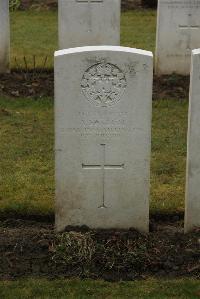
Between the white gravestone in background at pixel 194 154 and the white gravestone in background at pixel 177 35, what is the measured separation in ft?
18.5

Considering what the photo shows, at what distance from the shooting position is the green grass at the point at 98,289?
5.34 meters

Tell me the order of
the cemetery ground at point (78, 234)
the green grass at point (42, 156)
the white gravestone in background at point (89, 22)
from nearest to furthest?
the cemetery ground at point (78, 234), the green grass at point (42, 156), the white gravestone in background at point (89, 22)

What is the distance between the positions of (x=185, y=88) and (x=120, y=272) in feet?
18.4

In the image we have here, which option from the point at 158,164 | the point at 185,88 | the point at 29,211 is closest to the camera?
the point at 29,211

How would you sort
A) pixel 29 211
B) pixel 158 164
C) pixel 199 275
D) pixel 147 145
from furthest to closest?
pixel 158 164, pixel 29 211, pixel 147 145, pixel 199 275

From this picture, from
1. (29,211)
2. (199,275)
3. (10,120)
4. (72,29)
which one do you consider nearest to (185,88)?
(72,29)

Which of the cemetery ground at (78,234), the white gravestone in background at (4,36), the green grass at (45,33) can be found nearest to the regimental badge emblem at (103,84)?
the cemetery ground at (78,234)

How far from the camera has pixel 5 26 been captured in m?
11.1

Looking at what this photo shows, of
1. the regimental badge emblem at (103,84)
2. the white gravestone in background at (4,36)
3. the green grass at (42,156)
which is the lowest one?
the green grass at (42,156)

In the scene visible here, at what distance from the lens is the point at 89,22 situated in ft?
38.1

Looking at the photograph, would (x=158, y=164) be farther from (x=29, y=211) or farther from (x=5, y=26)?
(x=5, y=26)

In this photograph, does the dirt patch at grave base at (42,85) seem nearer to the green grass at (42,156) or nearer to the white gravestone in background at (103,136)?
the green grass at (42,156)

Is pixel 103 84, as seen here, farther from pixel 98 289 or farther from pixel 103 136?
pixel 98 289

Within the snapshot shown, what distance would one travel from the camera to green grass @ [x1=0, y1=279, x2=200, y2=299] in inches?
210
